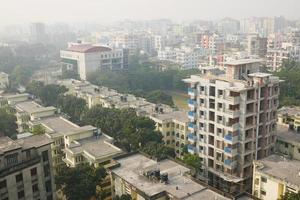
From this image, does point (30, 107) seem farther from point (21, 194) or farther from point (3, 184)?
point (3, 184)

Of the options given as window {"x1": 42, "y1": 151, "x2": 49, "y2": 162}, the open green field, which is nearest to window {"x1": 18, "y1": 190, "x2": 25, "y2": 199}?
window {"x1": 42, "y1": 151, "x2": 49, "y2": 162}

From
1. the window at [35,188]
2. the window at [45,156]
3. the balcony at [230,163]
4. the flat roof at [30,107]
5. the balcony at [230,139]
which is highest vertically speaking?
the window at [45,156]

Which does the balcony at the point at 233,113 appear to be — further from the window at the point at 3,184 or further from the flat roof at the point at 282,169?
the window at the point at 3,184

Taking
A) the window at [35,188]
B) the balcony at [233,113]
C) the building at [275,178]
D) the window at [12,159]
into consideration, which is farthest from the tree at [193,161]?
the window at [12,159]

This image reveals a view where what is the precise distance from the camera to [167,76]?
8694 cm

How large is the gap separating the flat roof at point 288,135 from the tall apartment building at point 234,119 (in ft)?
9.35

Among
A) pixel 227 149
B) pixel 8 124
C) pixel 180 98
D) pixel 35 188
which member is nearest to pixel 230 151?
pixel 227 149

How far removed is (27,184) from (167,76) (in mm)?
63780

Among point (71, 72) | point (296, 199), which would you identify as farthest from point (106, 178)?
point (71, 72)

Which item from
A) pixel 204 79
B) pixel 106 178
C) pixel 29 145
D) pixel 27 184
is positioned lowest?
pixel 106 178

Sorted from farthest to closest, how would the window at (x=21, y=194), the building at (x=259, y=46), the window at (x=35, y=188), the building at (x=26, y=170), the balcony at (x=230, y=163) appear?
the building at (x=259, y=46), the balcony at (x=230, y=163), the window at (x=35, y=188), the window at (x=21, y=194), the building at (x=26, y=170)

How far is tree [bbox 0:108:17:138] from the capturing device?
45.8 meters

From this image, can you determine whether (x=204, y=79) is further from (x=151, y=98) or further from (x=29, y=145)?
(x=151, y=98)

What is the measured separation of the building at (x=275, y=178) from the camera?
26.3 meters
